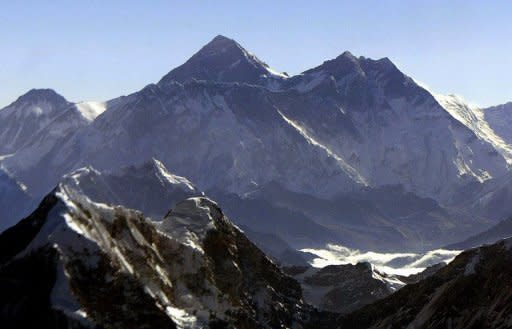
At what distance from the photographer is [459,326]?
162000 mm

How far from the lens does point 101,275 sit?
15250 centimetres

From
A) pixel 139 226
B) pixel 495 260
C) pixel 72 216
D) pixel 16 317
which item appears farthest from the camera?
pixel 495 260

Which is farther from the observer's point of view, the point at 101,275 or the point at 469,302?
the point at 469,302

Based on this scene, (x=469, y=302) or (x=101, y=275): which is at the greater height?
(x=101, y=275)

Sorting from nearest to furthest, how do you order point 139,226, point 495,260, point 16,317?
point 16,317 → point 139,226 → point 495,260

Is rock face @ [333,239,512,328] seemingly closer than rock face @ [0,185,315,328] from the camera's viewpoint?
No

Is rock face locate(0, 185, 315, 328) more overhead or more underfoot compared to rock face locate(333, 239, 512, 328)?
more overhead

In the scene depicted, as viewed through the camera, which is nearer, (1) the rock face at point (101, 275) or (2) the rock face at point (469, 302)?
(1) the rock face at point (101, 275)

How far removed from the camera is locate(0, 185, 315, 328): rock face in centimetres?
14262

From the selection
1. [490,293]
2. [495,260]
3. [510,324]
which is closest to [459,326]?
[490,293]

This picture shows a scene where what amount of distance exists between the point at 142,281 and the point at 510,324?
181 feet

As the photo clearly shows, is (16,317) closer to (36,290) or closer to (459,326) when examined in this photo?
(36,290)

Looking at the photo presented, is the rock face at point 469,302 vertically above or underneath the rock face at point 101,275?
underneath

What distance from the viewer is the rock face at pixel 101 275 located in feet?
468
